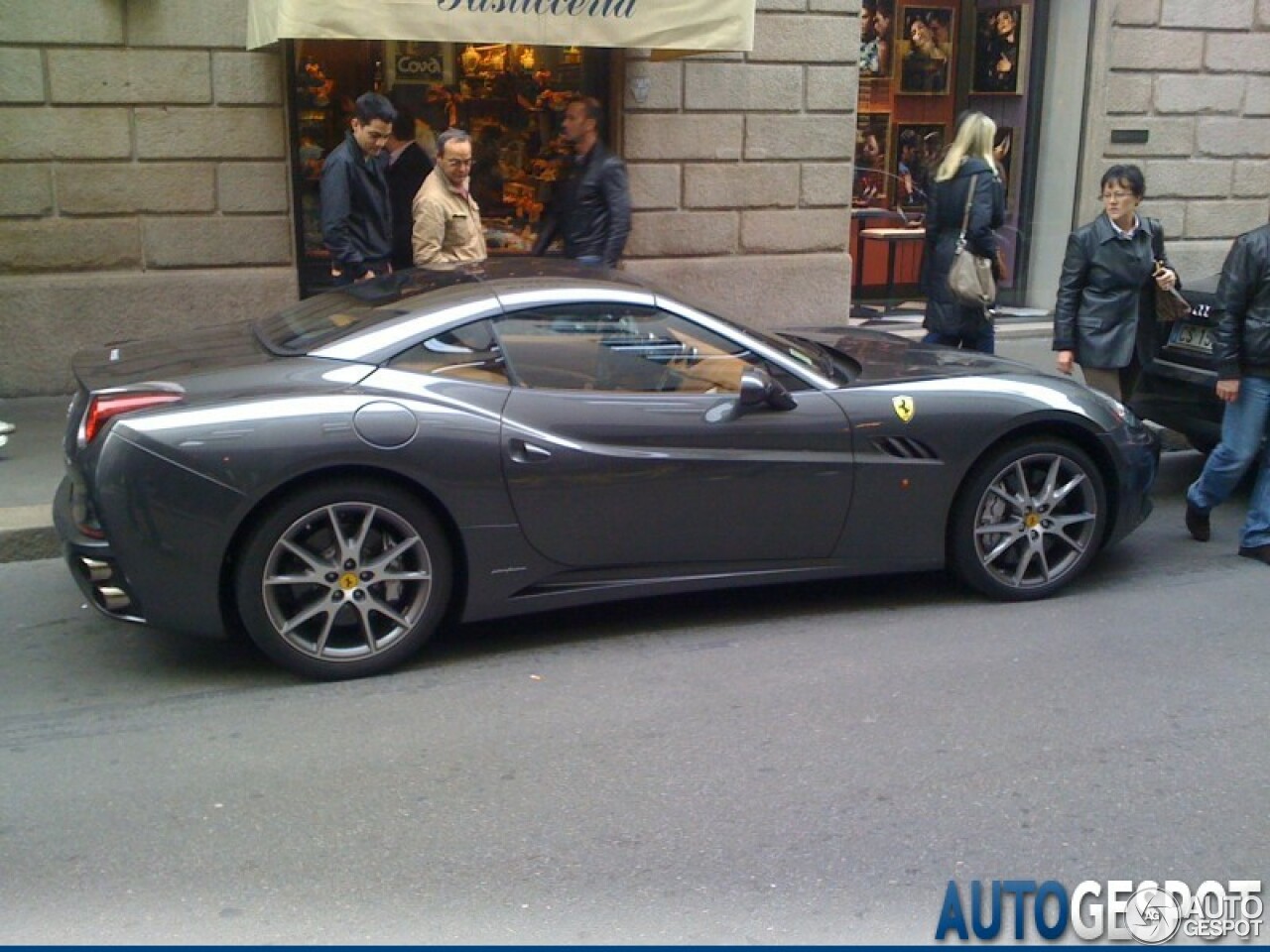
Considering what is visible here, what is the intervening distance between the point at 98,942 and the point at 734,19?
7.67m

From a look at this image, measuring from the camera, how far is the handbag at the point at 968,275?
7973 millimetres

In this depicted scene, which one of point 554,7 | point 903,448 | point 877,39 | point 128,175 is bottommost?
point 903,448

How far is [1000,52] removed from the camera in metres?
12.7

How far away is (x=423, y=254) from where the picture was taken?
24.6ft

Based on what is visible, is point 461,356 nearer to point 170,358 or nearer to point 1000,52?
point 170,358

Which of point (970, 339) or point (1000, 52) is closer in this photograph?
point (970, 339)

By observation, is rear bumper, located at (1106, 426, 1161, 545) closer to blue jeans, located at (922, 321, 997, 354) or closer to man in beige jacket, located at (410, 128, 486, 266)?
blue jeans, located at (922, 321, 997, 354)

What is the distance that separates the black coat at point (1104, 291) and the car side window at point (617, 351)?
2.54 meters

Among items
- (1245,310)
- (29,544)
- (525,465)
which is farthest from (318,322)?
(1245,310)

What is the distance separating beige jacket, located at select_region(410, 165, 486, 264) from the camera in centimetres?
751

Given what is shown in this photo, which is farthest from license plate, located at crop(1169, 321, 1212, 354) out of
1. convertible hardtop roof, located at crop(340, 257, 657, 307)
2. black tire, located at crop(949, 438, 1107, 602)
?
convertible hardtop roof, located at crop(340, 257, 657, 307)

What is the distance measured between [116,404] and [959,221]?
16.8 feet

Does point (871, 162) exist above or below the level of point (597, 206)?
above

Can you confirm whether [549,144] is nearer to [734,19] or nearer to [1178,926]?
[734,19]
